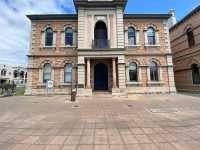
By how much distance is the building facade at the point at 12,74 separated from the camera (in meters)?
49.7

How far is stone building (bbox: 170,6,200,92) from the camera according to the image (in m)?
15.3

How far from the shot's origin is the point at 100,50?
13.9 m

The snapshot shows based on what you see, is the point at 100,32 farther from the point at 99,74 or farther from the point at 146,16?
the point at 146,16

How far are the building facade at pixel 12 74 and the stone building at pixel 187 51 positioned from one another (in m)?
49.7

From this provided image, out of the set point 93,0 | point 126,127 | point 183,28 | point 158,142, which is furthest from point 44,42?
point 183,28

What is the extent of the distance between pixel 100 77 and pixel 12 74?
51.1 metres

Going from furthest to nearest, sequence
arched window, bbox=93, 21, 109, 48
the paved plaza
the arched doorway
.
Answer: the arched doorway, arched window, bbox=93, 21, 109, 48, the paved plaza

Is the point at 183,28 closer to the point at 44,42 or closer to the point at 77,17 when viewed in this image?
the point at 77,17

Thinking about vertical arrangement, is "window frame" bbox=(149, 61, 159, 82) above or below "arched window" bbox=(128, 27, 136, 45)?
below

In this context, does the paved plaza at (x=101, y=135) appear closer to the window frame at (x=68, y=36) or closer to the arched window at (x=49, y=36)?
the window frame at (x=68, y=36)

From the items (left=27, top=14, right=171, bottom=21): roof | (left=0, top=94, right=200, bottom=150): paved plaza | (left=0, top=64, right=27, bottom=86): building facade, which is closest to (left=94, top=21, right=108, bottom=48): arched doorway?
(left=27, top=14, right=171, bottom=21): roof

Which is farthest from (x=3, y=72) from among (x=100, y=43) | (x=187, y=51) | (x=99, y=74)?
(x=187, y=51)

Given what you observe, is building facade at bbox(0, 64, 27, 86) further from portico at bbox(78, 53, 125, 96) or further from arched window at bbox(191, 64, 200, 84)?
arched window at bbox(191, 64, 200, 84)

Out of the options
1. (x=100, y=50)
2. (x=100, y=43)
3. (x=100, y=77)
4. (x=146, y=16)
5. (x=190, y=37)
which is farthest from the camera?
(x=190, y=37)
